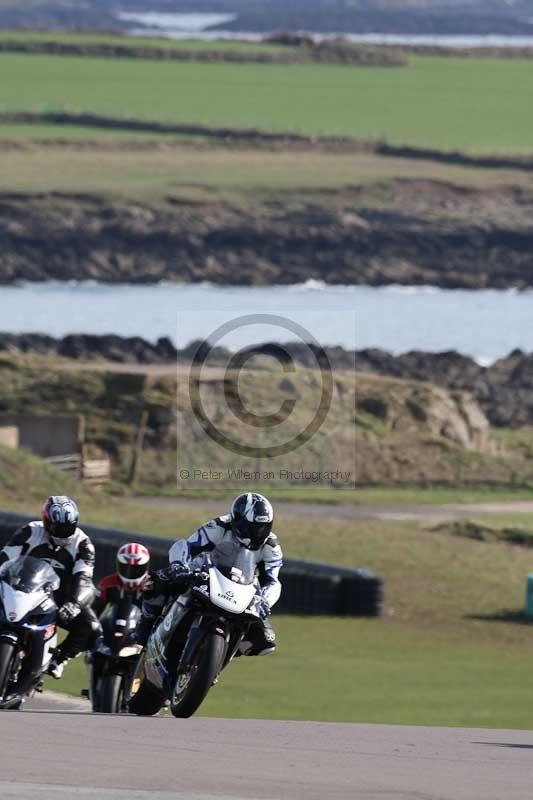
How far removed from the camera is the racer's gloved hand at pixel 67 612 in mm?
14688

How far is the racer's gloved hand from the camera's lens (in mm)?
14688

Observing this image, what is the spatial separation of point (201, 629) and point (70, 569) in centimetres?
191

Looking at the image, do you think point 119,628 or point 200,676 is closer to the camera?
point 200,676

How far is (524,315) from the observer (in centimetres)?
8281

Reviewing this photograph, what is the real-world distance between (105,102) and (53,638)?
10816 centimetres

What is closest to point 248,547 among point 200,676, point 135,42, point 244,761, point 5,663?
point 200,676

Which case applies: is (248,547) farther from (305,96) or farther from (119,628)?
(305,96)

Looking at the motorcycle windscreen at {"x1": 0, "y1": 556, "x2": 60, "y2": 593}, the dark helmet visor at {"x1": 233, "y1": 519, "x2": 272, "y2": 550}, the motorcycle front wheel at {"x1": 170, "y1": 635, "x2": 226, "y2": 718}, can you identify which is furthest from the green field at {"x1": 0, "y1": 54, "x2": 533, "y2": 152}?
the motorcycle front wheel at {"x1": 170, "y1": 635, "x2": 226, "y2": 718}

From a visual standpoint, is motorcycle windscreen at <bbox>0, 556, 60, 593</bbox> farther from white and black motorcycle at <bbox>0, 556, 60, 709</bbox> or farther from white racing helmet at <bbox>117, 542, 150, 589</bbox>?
white racing helmet at <bbox>117, 542, 150, 589</bbox>

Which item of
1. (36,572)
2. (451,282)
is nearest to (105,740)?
(36,572)

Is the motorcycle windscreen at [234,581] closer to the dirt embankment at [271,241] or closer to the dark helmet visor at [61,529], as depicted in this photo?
the dark helmet visor at [61,529]

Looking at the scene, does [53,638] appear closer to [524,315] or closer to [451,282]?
[524,315]

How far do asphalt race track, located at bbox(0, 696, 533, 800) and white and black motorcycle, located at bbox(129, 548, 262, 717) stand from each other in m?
0.25

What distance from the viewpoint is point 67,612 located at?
14711 mm
